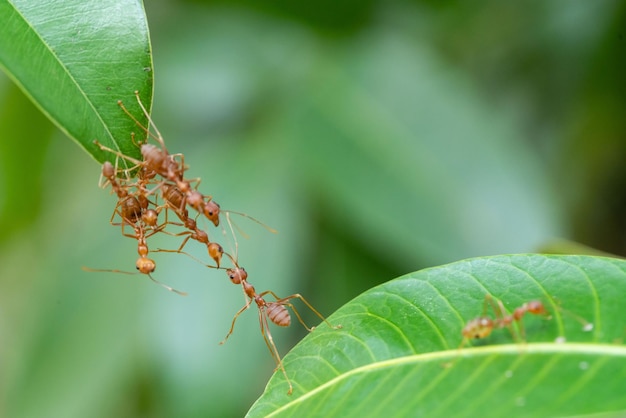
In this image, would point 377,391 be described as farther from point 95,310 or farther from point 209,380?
point 95,310

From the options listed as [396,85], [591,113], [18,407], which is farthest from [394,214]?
[18,407]

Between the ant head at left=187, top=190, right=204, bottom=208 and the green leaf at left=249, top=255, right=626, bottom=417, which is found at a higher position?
the ant head at left=187, top=190, right=204, bottom=208

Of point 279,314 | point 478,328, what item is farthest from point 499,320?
point 279,314

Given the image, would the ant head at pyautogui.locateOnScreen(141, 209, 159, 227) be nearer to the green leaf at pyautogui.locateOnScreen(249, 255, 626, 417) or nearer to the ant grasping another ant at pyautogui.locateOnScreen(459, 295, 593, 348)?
the green leaf at pyautogui.locateOnScreen(249, 255, 626, 417)

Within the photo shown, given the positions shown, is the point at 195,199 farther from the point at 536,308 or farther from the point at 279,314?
the point at 536,308

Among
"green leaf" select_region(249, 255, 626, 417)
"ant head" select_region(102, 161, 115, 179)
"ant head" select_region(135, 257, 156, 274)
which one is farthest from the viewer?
"ant head" select_region(135, 257, 156, 274)

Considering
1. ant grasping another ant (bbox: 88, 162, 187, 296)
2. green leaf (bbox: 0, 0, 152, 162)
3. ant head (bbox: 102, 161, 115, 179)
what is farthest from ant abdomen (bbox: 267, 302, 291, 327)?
green leaf (bbox: 0, 0, 152, 162)
